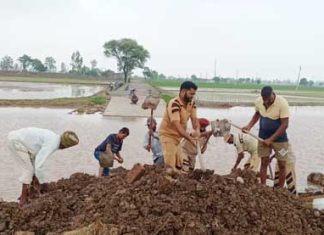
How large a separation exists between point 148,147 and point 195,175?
7.18 ft

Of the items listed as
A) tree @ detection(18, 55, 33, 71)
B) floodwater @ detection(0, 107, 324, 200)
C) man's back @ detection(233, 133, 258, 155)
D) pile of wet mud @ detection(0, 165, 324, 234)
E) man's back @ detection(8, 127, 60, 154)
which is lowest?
floodwater @ detection(0, 107, 324, 200)

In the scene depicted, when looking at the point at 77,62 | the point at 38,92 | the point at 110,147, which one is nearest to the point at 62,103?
the point at 38,92

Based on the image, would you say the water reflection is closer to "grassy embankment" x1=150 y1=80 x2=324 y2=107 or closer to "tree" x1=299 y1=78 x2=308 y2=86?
Answer: "grassy embankment" x1=150 y1=80 x2=324 y2=107

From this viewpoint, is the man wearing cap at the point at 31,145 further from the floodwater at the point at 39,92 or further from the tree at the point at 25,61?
the tree at the point at 25,61

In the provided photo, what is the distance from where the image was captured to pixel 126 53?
6638cm

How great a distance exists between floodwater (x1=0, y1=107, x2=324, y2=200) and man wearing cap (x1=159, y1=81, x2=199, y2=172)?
2.99 meters

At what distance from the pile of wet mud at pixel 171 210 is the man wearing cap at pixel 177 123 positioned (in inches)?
14.9

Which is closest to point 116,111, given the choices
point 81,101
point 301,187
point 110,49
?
point 81,101

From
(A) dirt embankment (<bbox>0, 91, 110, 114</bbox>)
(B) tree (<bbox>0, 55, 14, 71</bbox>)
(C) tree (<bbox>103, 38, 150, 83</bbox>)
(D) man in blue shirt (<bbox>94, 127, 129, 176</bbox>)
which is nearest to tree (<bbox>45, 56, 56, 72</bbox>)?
(B) tree (<bbox>0, 55, 14, 71</bbox>)

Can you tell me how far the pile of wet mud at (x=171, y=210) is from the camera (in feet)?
15.4

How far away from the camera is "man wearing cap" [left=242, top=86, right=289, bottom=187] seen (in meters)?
6.44

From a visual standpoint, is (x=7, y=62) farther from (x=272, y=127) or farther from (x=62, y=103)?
(x=272, y=127)

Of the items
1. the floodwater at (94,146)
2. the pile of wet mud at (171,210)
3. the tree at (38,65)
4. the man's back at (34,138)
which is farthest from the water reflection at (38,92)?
the tree at (38,65)

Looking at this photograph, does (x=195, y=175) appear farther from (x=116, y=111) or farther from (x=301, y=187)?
(x=116, y=111)
